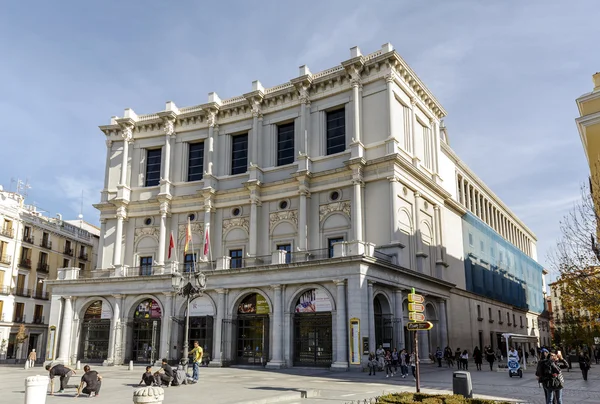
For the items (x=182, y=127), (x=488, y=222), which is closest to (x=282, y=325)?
(x=182, y=127)

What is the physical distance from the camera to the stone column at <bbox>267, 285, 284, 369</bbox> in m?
32.4

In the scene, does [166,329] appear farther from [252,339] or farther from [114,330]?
[252,339]

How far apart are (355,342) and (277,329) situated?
17.5 ft

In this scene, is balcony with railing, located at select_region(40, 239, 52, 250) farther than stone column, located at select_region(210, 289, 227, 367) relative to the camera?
Yes

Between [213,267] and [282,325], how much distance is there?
9167 mm

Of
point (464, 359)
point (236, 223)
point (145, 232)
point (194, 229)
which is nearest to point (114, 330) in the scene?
point (145, 232)

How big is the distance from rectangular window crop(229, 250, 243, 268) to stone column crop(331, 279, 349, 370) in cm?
1105

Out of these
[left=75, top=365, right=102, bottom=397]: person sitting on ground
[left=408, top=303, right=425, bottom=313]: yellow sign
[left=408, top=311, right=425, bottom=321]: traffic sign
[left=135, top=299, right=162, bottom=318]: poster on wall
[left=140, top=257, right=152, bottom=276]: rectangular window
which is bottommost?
[left=75, top=365, right=102, bottom=397]: person sitting on ground

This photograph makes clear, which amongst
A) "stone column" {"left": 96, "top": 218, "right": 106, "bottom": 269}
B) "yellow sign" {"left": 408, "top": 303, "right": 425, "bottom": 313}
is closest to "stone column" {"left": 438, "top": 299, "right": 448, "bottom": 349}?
"yellow sign" {"left": 408, "top": 303, "right": 425, "bottom": 313}

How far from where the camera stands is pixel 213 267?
39.8 m

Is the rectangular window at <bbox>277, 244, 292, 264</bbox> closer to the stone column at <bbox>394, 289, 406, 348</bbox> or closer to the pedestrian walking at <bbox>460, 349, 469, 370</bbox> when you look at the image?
the stone column at <bbox>394, 289, 406, 348</bbox>

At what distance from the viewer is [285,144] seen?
138ft

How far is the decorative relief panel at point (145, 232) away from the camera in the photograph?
4381 centimetres

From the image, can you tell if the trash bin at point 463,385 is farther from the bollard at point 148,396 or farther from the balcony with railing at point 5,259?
the balcony with railing at point 5,259
